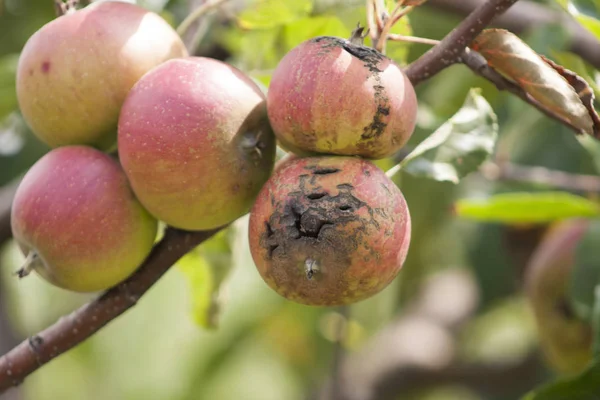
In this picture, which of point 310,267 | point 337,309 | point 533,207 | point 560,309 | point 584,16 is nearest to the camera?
point 310,267

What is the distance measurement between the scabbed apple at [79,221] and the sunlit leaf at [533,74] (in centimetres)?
44

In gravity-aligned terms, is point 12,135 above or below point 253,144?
below

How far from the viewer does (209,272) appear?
125cm

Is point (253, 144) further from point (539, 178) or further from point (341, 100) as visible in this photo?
point (539, 178)

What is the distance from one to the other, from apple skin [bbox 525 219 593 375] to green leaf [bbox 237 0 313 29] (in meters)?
0.72

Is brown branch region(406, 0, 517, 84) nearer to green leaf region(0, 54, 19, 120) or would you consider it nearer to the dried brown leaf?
the dried brown leaf

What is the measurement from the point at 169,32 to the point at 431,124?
630mm

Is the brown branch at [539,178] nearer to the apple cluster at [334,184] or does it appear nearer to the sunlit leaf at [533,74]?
the sunlit leaf at [533,74]

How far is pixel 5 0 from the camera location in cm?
199

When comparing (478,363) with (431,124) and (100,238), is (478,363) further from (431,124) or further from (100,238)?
(100,238)

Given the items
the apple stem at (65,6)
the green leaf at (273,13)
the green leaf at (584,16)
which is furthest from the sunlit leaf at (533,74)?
the apple stem at (65,6)

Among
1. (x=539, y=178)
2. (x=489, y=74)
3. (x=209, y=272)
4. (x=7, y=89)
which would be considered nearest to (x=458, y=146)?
(x=489, y=74)

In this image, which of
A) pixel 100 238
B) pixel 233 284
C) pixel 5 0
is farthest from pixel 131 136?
pixel 233 284

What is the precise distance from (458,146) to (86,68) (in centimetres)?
47
